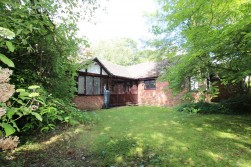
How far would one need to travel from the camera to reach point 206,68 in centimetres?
584

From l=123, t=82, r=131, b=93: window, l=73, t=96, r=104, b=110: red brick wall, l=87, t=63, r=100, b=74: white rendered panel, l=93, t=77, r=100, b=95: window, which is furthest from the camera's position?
l=123, t=82, r=131, b=93: window

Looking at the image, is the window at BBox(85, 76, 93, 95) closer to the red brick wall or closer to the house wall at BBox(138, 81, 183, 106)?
the red brick wall

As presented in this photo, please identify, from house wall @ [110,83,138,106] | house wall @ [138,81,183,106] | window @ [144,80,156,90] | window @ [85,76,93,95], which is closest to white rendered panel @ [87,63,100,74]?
window @ [85,76,93,95]

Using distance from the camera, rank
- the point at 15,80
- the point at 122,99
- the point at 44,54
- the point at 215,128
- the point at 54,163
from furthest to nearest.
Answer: the point at 122,99 → the point at 215,128 → the point at 44,54 → the point at 54,163 → the point at 15,80

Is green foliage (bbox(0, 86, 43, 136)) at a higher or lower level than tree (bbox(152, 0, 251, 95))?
lower

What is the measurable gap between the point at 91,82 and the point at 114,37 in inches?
1263

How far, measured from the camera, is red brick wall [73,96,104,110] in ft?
38.4

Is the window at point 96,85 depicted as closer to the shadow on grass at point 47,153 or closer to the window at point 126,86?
the window at point 126,86

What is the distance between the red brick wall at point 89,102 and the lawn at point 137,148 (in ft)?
17.9

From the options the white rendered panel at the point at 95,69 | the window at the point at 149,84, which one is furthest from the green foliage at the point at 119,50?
the white rendered panel at the point at 95,69

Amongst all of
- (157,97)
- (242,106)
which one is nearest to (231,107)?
(242,106)

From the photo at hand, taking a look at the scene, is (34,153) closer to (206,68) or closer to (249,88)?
(206,68)

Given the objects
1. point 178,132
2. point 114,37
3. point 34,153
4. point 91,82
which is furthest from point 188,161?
point 114,37

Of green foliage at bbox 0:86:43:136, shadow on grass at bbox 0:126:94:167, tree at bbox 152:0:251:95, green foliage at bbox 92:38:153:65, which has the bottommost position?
shadow on grass at bbox 0:126:94:167
